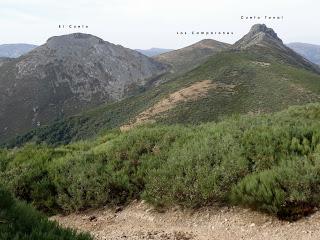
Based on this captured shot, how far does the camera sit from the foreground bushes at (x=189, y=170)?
30.6 ft

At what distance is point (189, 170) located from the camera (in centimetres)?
1073

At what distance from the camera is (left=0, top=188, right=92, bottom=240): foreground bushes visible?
5973mm

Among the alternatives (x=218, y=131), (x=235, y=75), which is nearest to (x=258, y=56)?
(x=235, y=75)

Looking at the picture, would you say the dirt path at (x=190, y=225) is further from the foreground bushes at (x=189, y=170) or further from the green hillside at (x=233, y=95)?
the green hillside at (x=233, y=95)

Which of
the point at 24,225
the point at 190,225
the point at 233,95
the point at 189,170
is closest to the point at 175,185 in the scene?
the point at 189,170

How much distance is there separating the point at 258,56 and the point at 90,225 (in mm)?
125735

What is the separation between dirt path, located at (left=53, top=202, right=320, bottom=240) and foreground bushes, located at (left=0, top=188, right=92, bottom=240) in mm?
2664

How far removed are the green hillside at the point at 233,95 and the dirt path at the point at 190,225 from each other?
2550 inches

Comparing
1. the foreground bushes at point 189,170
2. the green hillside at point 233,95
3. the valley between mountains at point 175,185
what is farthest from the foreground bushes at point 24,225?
the green hillside at point 233,95

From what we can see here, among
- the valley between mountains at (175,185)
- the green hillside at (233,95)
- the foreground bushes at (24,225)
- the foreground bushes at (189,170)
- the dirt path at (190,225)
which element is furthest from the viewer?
the green hillside at (233,95)

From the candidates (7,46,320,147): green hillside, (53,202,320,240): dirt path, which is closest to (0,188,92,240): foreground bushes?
(53,202,320,240): dirt path

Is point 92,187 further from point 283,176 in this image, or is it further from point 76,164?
point 283,176

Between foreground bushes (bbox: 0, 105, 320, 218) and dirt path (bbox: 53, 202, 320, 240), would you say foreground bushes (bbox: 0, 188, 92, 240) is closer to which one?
dirt path (bbox: 53, 202, 320, 240)

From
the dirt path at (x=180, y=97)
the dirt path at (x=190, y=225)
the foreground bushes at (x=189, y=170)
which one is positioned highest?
the foreground bushes at (x=189, y=170)
